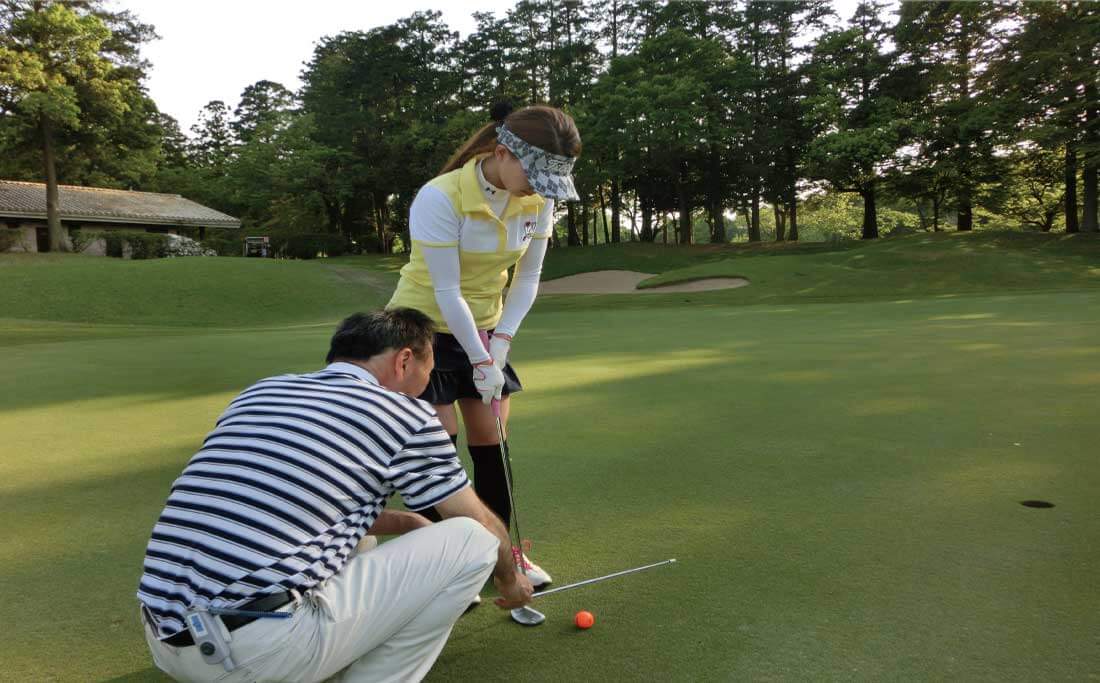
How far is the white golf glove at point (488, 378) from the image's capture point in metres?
2.66

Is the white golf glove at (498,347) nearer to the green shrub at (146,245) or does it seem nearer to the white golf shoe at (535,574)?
the white golf shoe at (535,574)

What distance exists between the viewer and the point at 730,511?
128 inches

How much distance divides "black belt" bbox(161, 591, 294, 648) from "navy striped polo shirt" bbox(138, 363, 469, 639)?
0.02 meters

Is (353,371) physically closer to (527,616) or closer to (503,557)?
(503,557)

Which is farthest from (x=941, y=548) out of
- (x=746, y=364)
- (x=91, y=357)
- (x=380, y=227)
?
(x=380, y=227)

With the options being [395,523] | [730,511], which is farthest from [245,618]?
[730,511]

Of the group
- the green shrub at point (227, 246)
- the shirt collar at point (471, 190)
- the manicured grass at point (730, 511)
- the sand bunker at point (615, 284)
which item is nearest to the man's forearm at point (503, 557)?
the manicured grass at point (730, 511)

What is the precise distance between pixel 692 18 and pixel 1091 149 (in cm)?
1856

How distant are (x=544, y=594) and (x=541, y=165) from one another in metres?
1.47

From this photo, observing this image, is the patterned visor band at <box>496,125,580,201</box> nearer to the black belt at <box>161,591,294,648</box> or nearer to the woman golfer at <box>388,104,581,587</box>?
the woman golfer at <box>388,104,581,587</box>

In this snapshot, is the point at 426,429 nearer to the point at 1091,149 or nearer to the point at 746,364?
the point at 746,364

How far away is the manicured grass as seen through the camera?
219cm

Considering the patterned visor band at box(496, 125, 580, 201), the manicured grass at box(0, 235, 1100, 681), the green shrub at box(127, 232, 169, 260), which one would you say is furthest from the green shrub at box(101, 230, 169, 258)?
the patterned visor band at box(496, 125, 580, 201)

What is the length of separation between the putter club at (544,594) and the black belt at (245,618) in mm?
936
